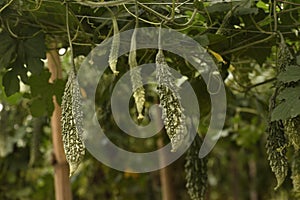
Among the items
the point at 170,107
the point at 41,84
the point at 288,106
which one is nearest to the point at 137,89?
the point at 170,107

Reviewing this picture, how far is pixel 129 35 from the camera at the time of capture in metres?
1.23

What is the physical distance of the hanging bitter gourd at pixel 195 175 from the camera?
1272 mm

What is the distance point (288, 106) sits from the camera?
1061 millimetres

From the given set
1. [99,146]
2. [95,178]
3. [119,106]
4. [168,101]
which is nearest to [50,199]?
[95,178]

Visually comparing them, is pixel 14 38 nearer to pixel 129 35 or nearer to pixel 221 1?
pixel 129 35

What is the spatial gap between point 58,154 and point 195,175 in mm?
429

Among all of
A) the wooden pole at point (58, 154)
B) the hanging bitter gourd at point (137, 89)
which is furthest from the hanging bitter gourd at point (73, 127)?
the wooden pole at point (58, 154)

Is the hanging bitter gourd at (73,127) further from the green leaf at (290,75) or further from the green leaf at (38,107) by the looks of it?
the green leaf at (38,107)

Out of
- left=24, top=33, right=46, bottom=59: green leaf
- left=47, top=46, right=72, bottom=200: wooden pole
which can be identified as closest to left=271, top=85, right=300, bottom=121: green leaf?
left=24, top=33, right=46, bottom=59: green leaf

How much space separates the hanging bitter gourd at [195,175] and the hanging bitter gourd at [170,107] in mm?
365

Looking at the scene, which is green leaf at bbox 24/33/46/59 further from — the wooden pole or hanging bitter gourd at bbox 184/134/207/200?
hanging bitter gourd at bbox 184/134/207/200

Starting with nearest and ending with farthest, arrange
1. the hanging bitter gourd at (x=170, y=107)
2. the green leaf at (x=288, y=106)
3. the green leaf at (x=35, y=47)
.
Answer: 1. the hanging bitter gourd at (x=170, y=107)
2. the green leaf at (x=288, y=106)
3. the green leaf at (x=35, y=47)

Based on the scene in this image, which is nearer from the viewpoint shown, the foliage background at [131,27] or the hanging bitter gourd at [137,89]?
the hanging bitter gourd at [137,89]

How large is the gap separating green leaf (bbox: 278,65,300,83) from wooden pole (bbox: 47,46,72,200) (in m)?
0.63
